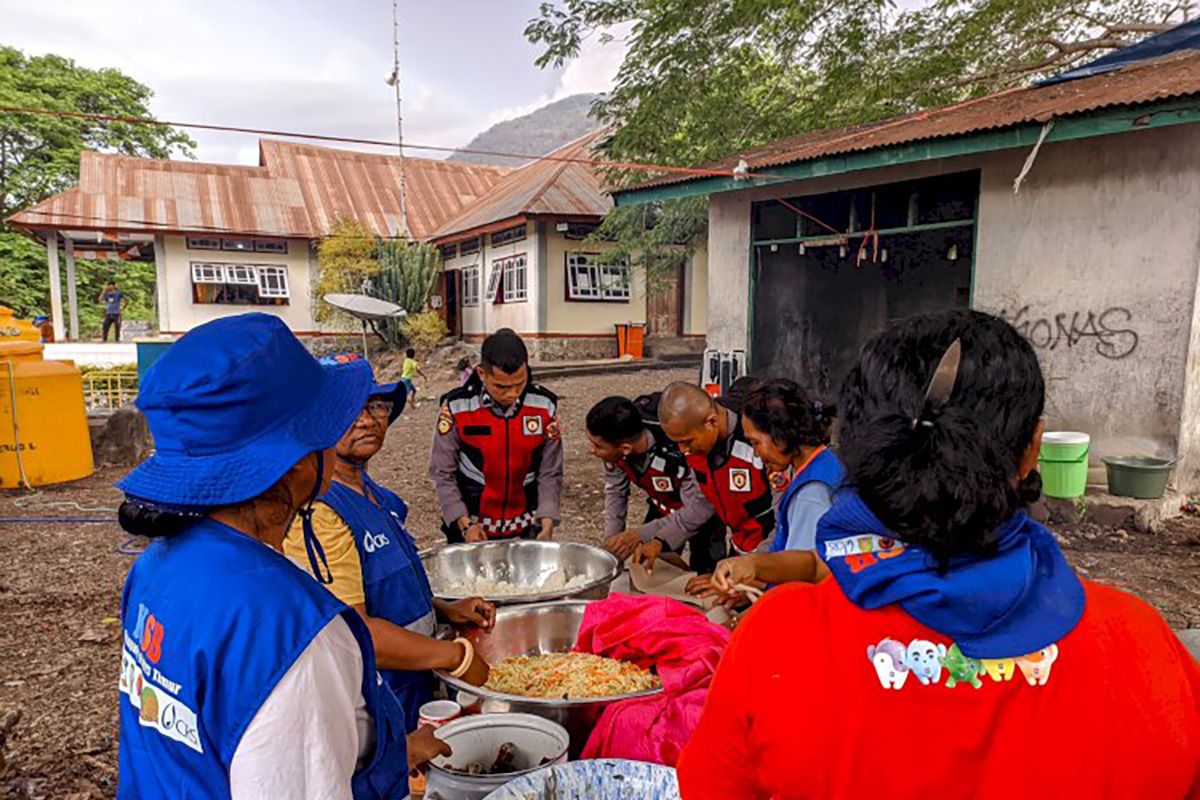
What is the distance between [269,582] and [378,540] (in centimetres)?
97

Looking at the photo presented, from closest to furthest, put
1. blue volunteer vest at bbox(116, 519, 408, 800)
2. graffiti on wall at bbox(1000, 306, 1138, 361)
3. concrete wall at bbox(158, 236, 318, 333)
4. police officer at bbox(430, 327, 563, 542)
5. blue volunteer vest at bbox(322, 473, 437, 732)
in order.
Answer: blue volunteer vest at bbox(116, 519, 408, 800)
blue volunteer vest at bbox(322, 473, 437, 732)
police officer at bbox(430, 327, 563, 542)
graffiti on wall at bbox(1000, 306, 1138, 361)
concrete wall at bbox(158, 236, 318, 333)

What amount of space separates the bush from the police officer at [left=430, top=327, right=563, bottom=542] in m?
15.2

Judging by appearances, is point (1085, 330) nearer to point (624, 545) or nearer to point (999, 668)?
point (624, 545)

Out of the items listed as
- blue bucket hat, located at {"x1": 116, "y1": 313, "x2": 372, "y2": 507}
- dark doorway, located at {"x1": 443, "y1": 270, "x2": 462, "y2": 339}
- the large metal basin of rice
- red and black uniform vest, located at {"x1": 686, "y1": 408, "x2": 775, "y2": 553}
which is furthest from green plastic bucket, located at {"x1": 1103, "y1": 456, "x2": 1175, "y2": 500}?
dark doorway, located at {"x1": 443, "y1": 270, "x2": 462, "y2": 339}

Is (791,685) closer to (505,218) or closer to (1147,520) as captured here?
(1147,520)

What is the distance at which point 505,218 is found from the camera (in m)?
17.2

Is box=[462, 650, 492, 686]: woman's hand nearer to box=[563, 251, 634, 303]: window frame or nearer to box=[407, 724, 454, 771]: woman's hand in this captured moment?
box=[407, 724, 454, 771]: woman's hand

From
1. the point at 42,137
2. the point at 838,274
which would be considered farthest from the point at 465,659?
the point at 42,137

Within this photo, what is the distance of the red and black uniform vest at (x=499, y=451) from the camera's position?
12.4 feet

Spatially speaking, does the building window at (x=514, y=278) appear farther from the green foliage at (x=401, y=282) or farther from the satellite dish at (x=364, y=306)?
the satellite dish at (x=364, y=306)

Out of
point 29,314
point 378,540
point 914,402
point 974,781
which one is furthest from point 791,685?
point 29,314

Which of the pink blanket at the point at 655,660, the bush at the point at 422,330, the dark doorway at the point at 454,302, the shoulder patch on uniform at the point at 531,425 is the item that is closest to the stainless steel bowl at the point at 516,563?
the pink blanket at the point at 655,660

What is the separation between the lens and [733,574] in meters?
2.19

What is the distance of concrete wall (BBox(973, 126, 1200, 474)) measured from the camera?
6059 millimetres
